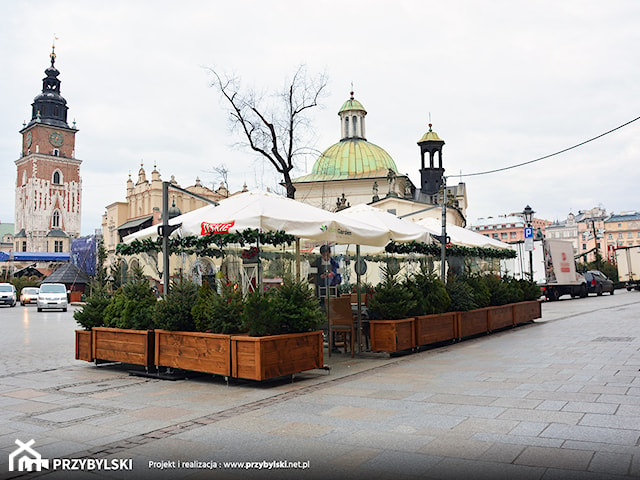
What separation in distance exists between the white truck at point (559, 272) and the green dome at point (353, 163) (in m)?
27.0

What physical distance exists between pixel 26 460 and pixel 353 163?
57787mm

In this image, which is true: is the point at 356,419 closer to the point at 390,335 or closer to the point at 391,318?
the point at 390,335

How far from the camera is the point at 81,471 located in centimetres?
454

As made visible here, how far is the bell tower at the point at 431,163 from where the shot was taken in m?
63.1

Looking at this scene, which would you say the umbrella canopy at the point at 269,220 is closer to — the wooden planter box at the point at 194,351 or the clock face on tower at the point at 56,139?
the wooden planter box at the point at 194,351

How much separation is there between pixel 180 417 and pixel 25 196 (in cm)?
11456

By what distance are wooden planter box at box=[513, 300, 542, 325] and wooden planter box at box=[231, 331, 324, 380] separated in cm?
963

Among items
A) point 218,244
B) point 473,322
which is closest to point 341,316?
point 218,244

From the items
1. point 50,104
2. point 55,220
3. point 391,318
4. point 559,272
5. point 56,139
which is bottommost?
point 391,318

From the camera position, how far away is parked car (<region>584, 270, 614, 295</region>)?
38844 mm

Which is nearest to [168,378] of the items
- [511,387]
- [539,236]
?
[511,387]

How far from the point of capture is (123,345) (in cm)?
984

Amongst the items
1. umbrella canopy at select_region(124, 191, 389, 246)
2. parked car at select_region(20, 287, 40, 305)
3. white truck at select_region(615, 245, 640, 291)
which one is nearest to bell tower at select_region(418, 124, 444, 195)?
white truck at select_region(615, 245, 640, 291)

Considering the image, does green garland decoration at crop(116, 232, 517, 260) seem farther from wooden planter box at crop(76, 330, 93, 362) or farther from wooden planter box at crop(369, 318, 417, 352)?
wooden planter box at crop(369, 318, 417, 352)
